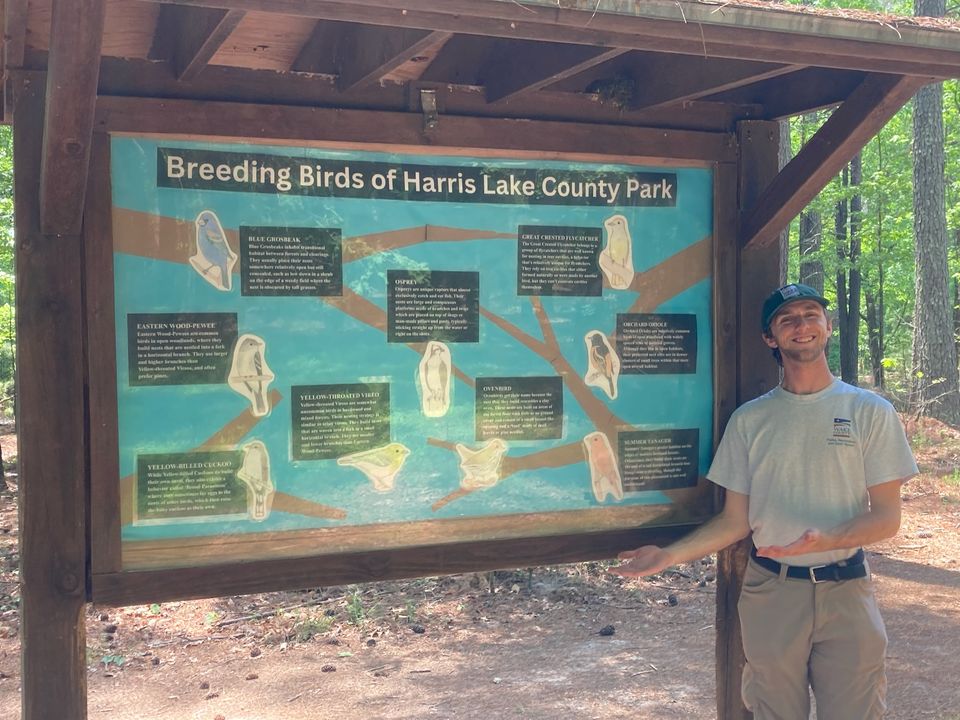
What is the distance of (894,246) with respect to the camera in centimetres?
2473

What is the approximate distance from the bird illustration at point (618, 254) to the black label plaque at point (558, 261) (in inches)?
1.6

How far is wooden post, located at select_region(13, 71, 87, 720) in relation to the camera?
317 centimetres

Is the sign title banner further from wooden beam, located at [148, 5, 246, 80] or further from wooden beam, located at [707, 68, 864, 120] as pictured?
wooden beam, located at [707, 68, 864, 120]

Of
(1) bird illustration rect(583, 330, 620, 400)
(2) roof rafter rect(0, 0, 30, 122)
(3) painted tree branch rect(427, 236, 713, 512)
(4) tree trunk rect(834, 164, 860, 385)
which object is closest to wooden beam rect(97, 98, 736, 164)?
(2) roof rafter rect(0, 0, 30, 122)

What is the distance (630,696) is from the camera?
5586 millimetres

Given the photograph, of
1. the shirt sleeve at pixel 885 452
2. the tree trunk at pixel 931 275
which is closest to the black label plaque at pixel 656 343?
the shirt sleeve at pixel 885 452

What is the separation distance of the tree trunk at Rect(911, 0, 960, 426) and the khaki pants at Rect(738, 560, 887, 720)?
1234cm

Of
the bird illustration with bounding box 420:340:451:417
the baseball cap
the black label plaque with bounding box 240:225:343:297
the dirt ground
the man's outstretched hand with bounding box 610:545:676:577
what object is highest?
the black label plaque with bounding box 240:225:343:297

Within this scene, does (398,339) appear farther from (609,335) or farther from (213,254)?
(609,335)

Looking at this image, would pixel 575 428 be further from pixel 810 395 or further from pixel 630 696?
pixel 630 696

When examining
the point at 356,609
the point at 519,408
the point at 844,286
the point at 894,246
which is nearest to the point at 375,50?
the point at 519,408

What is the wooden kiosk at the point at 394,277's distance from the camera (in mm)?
3184

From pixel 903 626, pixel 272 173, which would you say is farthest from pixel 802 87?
pixel 903 626

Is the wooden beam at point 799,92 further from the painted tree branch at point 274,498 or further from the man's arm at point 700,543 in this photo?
the painted tree branch at point 274,498
